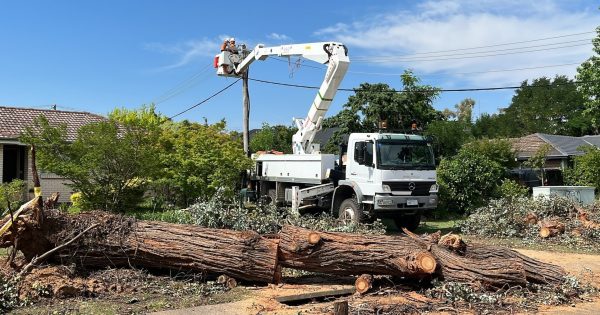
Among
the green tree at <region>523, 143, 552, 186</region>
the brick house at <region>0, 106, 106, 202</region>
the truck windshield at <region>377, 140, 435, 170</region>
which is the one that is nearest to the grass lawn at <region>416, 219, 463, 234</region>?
the truck windshield at <region>377, 140, 435, 170</region>

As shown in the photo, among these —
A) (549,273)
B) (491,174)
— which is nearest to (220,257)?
(549,273)

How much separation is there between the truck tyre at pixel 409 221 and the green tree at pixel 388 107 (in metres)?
15.8

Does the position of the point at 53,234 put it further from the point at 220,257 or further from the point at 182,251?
the point at 220,257

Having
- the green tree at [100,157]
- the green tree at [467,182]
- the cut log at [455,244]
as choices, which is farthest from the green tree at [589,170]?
the green tree at [100,157]

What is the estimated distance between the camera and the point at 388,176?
13.1 meters

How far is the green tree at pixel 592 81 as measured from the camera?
87.7 feet

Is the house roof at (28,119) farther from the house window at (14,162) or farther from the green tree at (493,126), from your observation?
the green tree at (493,126)

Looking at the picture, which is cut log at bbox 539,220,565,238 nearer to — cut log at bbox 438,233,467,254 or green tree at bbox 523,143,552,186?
cut log at bbox 438,233,467,254

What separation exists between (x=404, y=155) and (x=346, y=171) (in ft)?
5.41

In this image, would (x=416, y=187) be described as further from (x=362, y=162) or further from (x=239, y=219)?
(x=239, y=219)

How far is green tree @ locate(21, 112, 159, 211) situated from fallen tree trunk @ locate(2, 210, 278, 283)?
178 inches

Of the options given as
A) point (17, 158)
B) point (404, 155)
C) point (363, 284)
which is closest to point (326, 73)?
point (404, 155)

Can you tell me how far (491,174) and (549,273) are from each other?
36.3 feet

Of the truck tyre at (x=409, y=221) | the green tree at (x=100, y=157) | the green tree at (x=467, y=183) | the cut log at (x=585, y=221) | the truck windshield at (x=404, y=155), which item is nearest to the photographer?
the green tree at (x=100, y=157)
